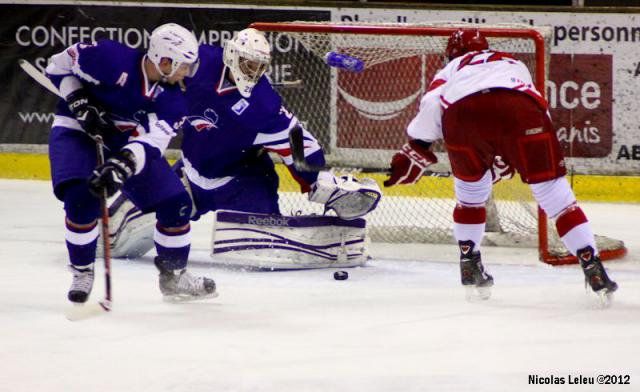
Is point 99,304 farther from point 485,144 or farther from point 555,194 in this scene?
point 555,194

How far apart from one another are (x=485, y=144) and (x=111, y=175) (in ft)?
4.05

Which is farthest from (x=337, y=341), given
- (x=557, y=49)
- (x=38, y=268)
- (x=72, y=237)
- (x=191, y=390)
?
(x=557, y=49)

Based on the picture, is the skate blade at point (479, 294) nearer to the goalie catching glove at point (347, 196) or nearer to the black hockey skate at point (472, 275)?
the black hockey skate at point (472, 275)

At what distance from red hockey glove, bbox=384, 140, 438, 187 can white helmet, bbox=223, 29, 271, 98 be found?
2.16 ft

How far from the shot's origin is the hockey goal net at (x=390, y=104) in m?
5.14

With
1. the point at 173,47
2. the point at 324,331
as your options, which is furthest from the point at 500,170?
the point at 173,47

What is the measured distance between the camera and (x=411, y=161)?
14.0 ft

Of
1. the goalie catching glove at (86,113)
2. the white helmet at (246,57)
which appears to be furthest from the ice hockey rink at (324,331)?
the white helmet at (246,57)

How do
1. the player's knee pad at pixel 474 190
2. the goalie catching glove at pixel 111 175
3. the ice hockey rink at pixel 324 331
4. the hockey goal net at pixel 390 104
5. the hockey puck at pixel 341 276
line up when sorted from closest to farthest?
the ice hockey rink at pixel 324 331 → the goalie catching glove at pixel 111 175 → the player's knee pad at pixel 474 190 → the hockey puck at pixel 341 276 → the hockey goal net at pixel 390 104

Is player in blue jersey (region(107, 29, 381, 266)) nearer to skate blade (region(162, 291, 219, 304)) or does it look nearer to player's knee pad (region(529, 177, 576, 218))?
skate blade (region(162, 291, 219, 304))

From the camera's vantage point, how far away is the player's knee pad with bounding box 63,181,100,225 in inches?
151

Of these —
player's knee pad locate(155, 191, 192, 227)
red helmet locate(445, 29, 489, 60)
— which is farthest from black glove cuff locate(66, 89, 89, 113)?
red helmet locate(445, 29, 489, 60)

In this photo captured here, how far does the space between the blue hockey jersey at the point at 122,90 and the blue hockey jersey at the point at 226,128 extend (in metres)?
0.78

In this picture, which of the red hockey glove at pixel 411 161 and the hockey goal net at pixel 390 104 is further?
the hockey goal net at pixel 390 104
